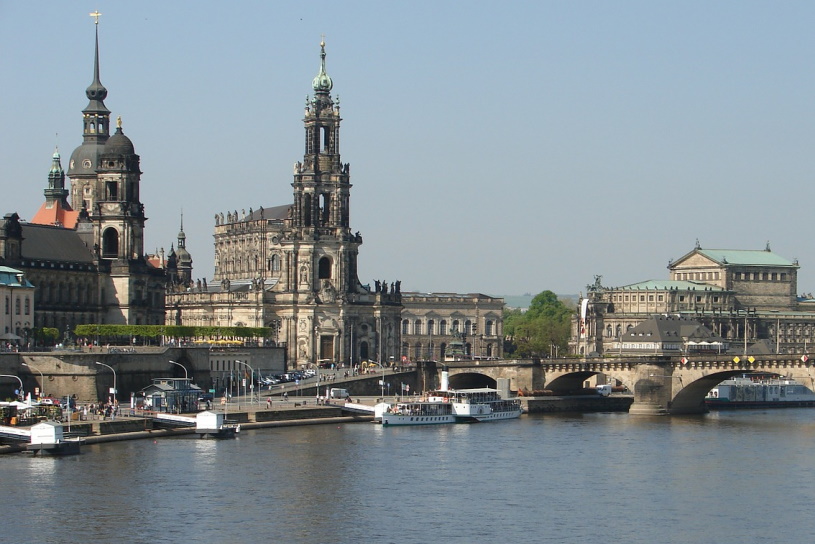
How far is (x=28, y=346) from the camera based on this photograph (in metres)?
130

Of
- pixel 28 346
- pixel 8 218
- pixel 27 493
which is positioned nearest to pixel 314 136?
pixel 8 218

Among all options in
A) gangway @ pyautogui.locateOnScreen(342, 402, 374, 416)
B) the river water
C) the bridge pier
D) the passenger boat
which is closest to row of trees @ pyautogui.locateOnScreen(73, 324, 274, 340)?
gangway @ pyautogui.locateOnScreen(342, 402, 374, 416)

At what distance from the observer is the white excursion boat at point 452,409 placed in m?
128

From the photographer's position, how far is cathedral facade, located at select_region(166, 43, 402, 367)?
166500mm

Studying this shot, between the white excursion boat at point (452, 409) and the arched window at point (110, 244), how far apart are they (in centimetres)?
3428

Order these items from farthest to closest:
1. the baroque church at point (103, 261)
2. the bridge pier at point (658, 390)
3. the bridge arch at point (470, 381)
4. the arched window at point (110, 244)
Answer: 1. the bridge arch at point (470, 381)
2. the arched window at point (110, 244)
3. the baroque church at point (103, 261)
4. the bridge pier at point (658, 390)

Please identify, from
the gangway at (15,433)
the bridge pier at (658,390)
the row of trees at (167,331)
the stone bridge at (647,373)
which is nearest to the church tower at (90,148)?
the row of trees at (167,331)

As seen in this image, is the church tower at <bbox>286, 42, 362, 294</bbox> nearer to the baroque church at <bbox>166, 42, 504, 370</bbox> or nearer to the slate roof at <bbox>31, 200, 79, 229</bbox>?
the baroque church at <bbox>166, 42, 504, 370</bbox>

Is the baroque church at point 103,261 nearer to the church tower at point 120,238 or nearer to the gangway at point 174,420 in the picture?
the church tower at point 120,238

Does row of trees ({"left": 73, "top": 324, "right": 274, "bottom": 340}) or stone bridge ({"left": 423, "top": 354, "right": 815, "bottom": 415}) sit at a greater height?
row of trees ({"left": 73, "top": 324, "right": 274, "bottom": 340})

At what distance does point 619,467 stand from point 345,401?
4017cm

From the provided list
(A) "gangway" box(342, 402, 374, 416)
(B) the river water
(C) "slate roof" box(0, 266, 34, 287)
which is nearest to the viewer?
(B) the river water

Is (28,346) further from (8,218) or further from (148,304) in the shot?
(148,304)

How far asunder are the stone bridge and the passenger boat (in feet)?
49.7
